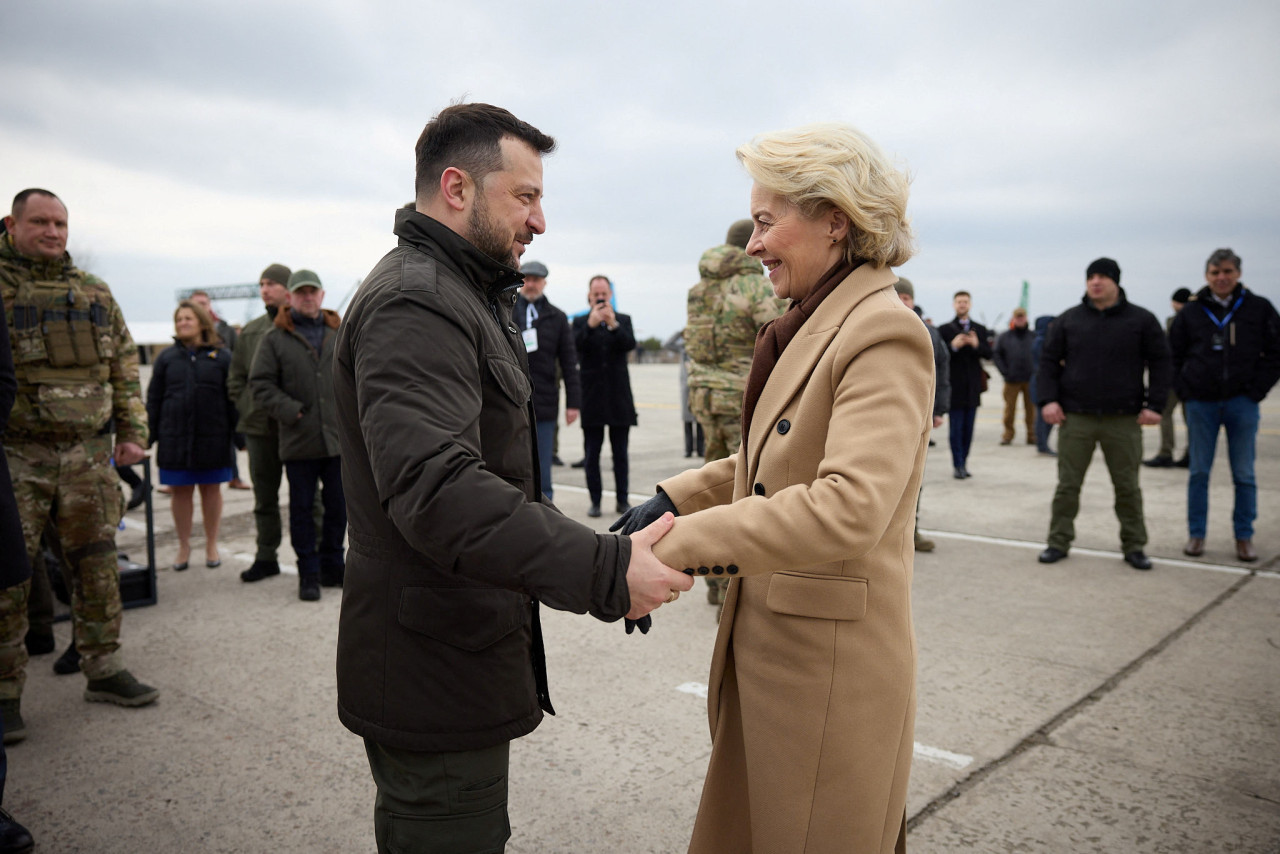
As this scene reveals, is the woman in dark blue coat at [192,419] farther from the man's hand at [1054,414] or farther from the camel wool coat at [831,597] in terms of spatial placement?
the man's hand at [1054,414]

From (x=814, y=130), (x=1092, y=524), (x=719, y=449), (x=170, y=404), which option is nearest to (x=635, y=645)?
(x=719, y=449)

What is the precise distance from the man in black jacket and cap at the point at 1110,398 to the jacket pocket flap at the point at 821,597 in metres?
5.18

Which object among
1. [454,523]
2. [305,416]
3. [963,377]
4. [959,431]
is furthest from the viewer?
[963,377]

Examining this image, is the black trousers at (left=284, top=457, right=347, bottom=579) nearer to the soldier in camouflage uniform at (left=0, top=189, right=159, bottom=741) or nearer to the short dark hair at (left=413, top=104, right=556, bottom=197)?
the soldier in camouflage uniform at (left=0, top=189, right=159, bottom=741)

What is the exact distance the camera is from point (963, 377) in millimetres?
10656

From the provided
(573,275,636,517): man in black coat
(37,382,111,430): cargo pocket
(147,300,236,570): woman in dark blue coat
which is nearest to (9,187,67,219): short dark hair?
(37,382,111,430): cargo pocket

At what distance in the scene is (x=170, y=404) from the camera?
643 cm

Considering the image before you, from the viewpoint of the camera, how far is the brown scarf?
1.91 meters

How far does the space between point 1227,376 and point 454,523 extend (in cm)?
668

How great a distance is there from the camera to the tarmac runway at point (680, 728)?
2.97 metres

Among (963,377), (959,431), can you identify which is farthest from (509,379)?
(963,377)

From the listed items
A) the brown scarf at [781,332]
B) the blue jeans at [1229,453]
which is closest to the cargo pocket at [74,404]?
the brown scarf at [781,332]

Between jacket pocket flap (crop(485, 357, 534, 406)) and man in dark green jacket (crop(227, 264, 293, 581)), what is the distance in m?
4.84

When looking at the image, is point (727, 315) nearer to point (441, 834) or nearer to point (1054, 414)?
point (1054, 414)
